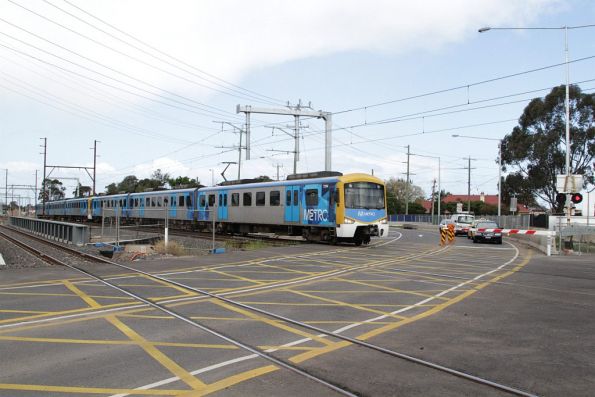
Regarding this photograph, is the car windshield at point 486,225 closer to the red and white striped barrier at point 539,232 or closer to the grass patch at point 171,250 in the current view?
the red and white striped barrier at point 539,232

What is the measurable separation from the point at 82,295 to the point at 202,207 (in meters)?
23.1

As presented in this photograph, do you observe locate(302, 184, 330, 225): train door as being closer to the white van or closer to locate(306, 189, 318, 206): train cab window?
locate(306, 189, 318, 206): train cab window

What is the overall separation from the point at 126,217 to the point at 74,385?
42505 millimetres

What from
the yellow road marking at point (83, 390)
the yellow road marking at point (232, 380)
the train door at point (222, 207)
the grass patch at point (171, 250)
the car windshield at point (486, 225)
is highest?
the train door at point (222, 207)

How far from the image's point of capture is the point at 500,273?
42.7ft

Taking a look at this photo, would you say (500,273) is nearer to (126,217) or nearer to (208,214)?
(208,214)

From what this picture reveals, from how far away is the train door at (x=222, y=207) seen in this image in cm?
2891

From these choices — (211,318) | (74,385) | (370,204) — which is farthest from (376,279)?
(370,204)

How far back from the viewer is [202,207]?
105 ft

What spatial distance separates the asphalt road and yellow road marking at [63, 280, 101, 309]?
3 cm

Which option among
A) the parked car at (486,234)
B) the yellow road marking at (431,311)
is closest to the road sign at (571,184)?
the parked car at (486,234)

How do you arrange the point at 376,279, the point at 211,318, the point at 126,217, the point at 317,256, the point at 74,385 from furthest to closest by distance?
the point at 126,217, the point at 317,256, the point at 376,279, the point at 211,318, the point at 74,385

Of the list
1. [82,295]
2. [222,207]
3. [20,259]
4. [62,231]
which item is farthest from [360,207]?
[62,231]

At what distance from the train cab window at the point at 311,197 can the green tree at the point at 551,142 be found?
35.2 metres
